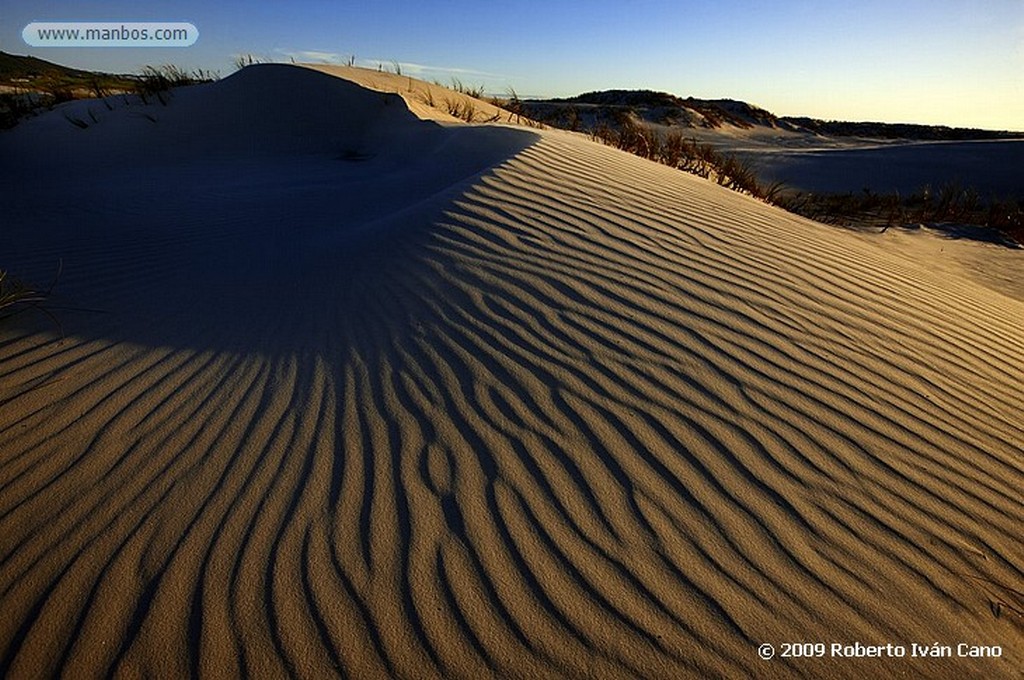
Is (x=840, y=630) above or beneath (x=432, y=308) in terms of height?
beneath

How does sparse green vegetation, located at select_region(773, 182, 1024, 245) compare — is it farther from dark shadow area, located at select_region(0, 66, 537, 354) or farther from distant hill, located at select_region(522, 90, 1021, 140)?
distant hill, located at select_region(522, 90, 1021, 140)

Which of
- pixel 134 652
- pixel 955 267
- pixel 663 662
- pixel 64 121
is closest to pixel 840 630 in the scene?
pixel 663 662

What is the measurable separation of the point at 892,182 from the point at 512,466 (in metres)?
14.7

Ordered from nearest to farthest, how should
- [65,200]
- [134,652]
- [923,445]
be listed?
[134,652]
[923,445]
[65,200]

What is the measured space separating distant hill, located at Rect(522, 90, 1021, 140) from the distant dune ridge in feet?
55.4

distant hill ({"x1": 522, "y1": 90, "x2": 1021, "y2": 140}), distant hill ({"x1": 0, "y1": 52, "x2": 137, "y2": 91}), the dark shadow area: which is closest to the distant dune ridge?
the dark shadow area

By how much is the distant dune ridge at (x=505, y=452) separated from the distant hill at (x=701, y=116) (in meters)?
16.9

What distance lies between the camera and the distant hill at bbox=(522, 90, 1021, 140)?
24625 mm

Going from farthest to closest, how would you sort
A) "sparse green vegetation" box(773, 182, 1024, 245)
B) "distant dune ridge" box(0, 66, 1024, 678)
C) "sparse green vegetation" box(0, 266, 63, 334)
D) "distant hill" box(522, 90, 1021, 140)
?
1. "distant hill" box(522, 90, 1021, 140)
2. "sparse green vegetation" box(773, 182, 1024, 245)
3. "sparse green vegetation" box(0, 266, 63, 334)
4. "distant dune ridge" box(0, 66, 1024, 678)

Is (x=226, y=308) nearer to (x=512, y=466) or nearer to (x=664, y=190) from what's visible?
(x=512, y=466)

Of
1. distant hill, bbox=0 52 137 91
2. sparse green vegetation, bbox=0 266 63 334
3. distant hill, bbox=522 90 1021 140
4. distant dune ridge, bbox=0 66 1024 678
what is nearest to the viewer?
distant dune ridge, bbox=0 66 1024 678

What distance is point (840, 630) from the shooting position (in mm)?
1548

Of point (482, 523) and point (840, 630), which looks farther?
point (482, 523)

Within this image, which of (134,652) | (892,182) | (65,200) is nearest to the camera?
(134,652)
